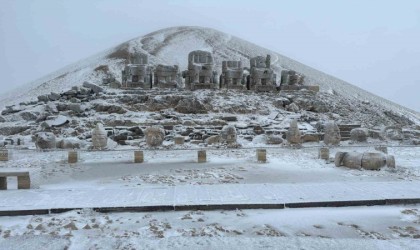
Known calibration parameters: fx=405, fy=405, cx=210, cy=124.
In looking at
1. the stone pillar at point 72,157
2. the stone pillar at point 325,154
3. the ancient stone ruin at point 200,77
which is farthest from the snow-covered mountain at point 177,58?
the stone pillar at point 325,154

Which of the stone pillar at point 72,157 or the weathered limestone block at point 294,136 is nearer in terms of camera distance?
the stone pillar at point 72,157

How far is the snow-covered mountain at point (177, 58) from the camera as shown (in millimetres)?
49875

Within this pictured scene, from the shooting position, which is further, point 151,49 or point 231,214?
point 151,49

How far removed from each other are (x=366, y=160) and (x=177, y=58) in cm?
5159

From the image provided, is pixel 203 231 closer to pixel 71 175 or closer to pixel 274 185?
pixel 274 185

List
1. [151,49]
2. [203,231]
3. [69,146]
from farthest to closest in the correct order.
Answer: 1. [151,49]
2. [69,146]
3. [203,231]

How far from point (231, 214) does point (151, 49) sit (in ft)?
190

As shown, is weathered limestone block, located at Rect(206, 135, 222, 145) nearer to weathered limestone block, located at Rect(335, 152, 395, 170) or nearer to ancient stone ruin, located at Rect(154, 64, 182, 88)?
weathered limestone block, located at Rect(335, 152, 395, 170)

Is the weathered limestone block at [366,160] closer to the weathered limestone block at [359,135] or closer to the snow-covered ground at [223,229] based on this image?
the snow-covered ground at [223,229]

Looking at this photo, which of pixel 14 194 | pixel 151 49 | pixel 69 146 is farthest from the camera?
pixel 151 49

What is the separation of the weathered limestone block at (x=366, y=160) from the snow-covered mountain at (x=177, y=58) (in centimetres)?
3811

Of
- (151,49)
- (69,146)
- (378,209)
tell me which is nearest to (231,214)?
(378,209)

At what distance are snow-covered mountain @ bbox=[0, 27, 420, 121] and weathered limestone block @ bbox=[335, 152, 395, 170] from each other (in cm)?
3811

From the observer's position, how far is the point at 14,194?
8188mm
